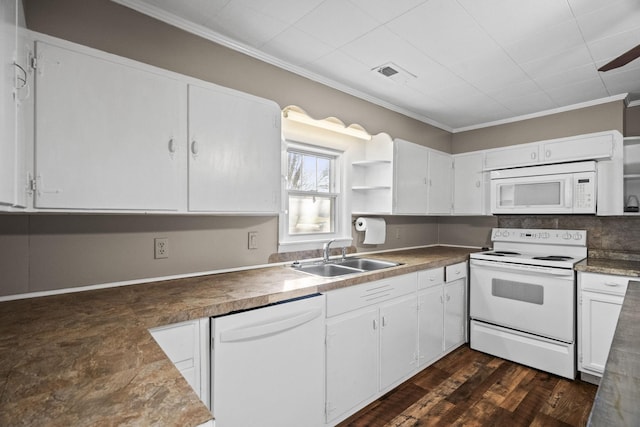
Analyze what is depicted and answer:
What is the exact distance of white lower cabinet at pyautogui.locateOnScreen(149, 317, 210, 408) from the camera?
52.9 inches

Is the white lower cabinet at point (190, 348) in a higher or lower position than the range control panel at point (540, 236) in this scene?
lower

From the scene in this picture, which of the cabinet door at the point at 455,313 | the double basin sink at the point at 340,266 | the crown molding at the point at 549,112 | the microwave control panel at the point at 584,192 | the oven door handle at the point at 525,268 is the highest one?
the crown molding at the point at 549,112

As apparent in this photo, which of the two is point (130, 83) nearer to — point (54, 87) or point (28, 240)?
point (54, 87)

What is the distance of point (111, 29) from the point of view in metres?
1.69

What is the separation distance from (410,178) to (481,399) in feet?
6.34

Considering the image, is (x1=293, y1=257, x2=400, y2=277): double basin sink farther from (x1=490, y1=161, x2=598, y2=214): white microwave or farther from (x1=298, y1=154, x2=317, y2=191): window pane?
(x1=490, y1=161, x2=598, y2=214): white microwave

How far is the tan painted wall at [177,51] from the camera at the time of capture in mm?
1573

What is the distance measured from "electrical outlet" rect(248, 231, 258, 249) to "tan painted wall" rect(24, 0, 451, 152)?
98cm

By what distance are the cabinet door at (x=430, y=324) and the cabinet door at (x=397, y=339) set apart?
0.09m

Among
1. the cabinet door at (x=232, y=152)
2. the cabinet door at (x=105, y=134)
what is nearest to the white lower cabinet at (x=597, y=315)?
the cabinet door at (x=232, y=152)

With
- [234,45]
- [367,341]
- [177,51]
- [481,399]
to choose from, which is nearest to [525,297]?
[481,399]

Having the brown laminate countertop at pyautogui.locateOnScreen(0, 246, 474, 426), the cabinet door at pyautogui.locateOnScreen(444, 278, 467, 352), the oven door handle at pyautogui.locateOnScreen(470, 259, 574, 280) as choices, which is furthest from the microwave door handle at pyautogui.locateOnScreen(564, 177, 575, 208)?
the brown laminate countertop at pyautogui.locateOnScreen(0, 246, 474, 426)

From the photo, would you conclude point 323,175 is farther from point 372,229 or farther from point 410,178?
point 410,178

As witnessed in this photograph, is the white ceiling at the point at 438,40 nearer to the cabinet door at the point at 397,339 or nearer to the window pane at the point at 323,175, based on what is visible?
the window pane at the point at 323,175
